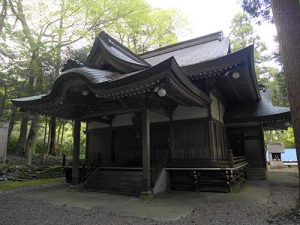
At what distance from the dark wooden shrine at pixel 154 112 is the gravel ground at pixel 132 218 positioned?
1.76m

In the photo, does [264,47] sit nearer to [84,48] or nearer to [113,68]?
[84,48]

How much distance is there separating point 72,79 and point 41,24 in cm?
1434

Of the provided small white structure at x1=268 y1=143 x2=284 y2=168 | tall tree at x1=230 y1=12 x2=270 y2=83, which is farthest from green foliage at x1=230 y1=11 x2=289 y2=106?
small white structure at x1=268 y1=143 x2=284 y2=168

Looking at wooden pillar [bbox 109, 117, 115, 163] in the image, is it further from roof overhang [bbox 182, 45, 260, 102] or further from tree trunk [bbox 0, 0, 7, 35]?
tree trunk [bbox 0, 0, 7, 35]

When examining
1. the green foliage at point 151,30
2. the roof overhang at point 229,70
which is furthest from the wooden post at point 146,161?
the green foliage at point 151,30

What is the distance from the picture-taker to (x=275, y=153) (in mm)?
18609

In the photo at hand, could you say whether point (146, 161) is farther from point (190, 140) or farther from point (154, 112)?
point (154, 112)

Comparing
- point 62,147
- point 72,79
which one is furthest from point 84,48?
point 72,79

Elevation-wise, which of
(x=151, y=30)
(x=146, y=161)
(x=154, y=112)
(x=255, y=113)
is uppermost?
(x=151, y=30)

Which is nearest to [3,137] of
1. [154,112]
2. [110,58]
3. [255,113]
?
[110,58]

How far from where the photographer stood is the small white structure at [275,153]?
17.9 metres

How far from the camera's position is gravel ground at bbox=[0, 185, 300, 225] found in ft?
15.3

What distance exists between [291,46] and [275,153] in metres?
16.1

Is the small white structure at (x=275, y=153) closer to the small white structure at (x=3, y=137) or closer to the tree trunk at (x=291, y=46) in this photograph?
the tree trunk at (x=291, y=46)
